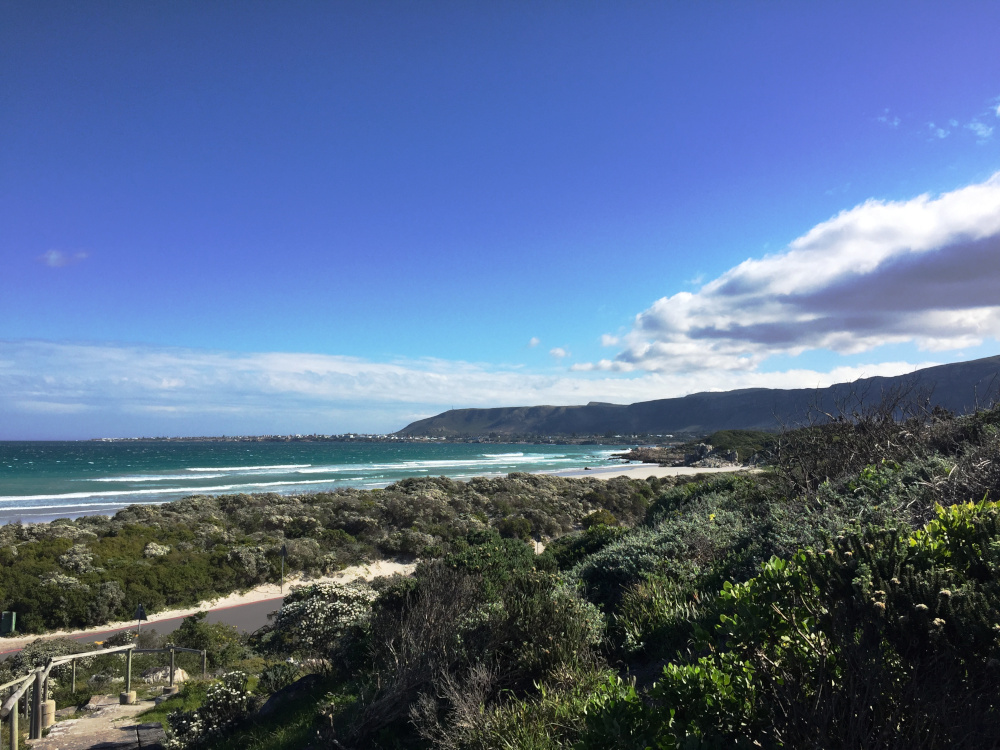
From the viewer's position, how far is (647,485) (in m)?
40.4

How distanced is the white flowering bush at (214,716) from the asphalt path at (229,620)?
8.95 meters

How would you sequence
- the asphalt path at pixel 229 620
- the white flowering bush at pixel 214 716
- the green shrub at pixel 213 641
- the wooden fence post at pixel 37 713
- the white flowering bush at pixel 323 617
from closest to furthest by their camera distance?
the white flowering bush at pixel 214 716 → the wooden fence post at pixel 37 713 → the white flowering bush at pixel 323 617 → the green shrub at pixel 213 641 → the asphalt path at pixel 229 620

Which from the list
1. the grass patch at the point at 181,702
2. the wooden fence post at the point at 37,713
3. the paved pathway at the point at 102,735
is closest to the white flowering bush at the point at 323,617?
the grass patch at the point at 181,702

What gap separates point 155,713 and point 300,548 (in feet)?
42.8

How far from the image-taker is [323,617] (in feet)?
32.6

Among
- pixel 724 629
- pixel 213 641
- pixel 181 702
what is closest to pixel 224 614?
pixel 213 641

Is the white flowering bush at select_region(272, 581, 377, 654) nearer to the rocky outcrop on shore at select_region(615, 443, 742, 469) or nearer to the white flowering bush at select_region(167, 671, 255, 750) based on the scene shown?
the white flowering bush at select_region(167, 671, 255, 750)

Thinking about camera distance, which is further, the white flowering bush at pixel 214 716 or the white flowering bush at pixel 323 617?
the white flowering bush at pixel 323 617

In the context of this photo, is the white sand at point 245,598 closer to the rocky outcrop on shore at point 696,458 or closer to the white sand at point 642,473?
the white sand at point 642,473

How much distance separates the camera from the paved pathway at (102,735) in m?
7.99

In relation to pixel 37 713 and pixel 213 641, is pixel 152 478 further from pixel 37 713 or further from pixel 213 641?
pixel 37 713

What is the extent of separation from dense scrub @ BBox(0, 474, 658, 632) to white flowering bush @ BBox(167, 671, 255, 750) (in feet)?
17.9

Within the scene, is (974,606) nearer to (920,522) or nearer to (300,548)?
(920,522)

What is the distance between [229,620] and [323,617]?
361 inches
